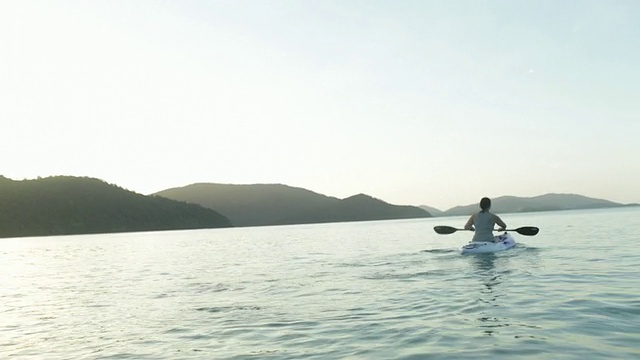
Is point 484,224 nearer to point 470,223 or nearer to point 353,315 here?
point 470,223

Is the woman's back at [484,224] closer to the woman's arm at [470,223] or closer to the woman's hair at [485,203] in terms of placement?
the woman's arm at [470,223]

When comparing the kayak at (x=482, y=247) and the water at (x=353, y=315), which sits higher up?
the kayak at (x=482, y=247)

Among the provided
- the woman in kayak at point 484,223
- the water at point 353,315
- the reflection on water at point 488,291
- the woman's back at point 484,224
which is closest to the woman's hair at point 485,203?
the woman in kayak at point 484,223

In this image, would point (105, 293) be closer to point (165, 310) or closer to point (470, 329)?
point (165, 310)

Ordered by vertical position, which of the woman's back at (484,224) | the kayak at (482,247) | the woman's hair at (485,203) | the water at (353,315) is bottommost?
the water at (353,315)

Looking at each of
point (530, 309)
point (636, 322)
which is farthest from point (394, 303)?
point (636, 322)

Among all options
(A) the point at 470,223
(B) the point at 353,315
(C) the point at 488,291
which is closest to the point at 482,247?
(A) the point at 470,223

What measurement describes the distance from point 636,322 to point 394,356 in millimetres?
5185

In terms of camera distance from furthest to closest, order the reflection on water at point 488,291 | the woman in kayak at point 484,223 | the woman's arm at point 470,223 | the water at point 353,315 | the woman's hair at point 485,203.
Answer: the woman in kayak at point 484,223 → the woman's arm at point 470,223 → the woman's hair at point 485,203 → the reflection on water at point 488,291 → the water at point 353,315

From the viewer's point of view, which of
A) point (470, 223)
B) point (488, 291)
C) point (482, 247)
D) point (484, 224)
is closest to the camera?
point (488, 291)

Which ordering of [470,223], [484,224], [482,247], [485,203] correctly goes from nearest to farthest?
[485,203] → [470,223] → [482,247] → [484,224]

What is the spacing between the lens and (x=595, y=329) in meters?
9.84

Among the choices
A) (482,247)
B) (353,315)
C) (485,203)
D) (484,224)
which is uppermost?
(485,203)

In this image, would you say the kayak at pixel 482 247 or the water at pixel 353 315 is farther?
the kayak at pixel 482 247
